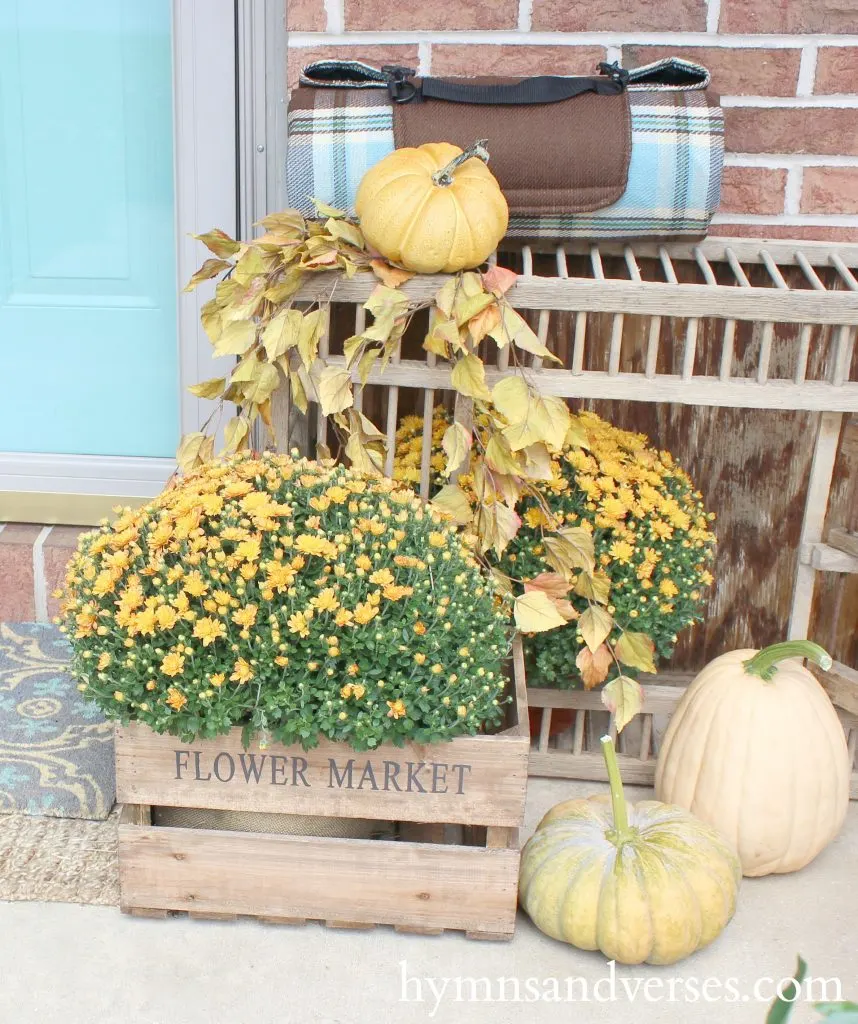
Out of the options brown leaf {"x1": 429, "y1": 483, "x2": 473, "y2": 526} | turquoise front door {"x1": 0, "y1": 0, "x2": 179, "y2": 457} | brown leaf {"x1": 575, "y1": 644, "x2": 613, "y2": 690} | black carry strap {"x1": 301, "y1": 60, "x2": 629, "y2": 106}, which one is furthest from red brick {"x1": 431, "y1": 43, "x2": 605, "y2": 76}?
brown leaf {"x1": 575, "y1": 644, "x2": 613, "y2": 690}

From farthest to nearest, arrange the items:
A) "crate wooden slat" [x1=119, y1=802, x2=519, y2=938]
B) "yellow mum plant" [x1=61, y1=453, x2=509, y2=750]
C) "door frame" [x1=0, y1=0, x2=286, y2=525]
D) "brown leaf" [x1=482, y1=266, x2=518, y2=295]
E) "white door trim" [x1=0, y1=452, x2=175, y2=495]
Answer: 1. "white door trim" [x1=0, y1=452, x2=175, y2=495]
2. "door frame" [x1=0, y1=0, x2=286, y2=525]
3. "brown leaf" [x1=482, y1=266, x2=518, y2=295]
4. "crate wooden slat" [x1=119, y1=802, x2=519, y2=938]
5. "yellow mum plant" [x1=61, y1=453, x2=509, y2=750]

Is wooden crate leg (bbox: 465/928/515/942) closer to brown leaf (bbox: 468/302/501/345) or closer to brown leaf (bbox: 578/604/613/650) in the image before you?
brown leaf (bbox: 578/604/613/650)

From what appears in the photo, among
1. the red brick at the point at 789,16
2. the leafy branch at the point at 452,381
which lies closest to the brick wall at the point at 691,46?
the red brick at the point at 789,16

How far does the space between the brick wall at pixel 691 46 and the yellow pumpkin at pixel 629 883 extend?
3.81 feet

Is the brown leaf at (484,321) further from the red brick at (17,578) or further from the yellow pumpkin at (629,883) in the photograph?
the red brick at (17,578)

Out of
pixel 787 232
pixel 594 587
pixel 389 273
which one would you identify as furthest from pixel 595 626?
pixel 787 232

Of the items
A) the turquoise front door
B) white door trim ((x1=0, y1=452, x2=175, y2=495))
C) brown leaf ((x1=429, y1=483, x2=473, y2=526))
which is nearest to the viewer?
brown leaf ((x1=429, y1=483, x2=473, y2=526))

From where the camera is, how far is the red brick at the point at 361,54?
1956 millimetres

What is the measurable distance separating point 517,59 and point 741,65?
40cm

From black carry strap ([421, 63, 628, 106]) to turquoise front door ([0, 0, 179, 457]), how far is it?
0.77 metres

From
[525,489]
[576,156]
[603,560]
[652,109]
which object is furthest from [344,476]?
[652,109]

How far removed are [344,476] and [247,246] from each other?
401 millimetres

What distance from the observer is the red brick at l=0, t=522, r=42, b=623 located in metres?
2.37

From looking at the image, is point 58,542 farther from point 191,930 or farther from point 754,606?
point 754,606
